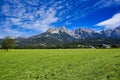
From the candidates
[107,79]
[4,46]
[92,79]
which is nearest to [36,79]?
[92,79]

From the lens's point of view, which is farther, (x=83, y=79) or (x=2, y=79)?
(x=2, y=79)

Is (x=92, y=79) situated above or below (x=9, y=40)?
below

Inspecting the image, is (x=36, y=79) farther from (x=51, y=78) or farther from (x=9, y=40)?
(x=9, y=40)

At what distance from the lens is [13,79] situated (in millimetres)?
15656

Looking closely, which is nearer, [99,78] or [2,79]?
[99,78]

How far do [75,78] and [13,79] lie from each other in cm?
598

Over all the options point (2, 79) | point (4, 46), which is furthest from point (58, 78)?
point (4, 46)

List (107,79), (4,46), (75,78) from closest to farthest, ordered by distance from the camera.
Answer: (107,79) → (75,78) → (4,46)

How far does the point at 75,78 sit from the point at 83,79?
0.89 metres

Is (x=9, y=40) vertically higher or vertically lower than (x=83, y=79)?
higher

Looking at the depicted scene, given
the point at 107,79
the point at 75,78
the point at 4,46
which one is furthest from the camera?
the point at 4,46

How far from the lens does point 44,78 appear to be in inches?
618

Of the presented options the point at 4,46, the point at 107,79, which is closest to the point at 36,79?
the point at 107,79

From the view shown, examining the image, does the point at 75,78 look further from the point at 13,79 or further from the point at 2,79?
the point at 2,79
